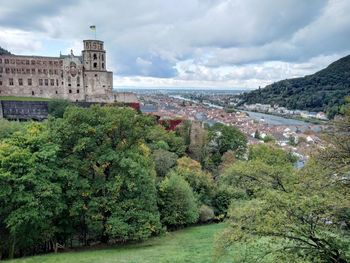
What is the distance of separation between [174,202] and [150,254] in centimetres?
901

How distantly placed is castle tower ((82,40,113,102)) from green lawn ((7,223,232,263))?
42.4 m

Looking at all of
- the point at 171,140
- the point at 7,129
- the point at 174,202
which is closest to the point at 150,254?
the point at 174,202

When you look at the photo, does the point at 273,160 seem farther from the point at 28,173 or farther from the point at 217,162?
the point at 28,173

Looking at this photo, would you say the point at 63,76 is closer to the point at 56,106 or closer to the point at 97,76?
the point at 97,76

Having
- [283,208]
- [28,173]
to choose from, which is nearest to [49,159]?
[28,173]

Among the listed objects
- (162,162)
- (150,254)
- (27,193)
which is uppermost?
(27,193)

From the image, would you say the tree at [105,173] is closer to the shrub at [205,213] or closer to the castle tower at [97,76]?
the shrub at [205,213]

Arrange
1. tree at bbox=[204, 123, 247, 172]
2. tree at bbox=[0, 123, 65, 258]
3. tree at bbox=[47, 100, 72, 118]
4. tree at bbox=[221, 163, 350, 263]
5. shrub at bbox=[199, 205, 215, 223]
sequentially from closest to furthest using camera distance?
1. tree at bbox=[221, 163, 350, 263]
2. tree at bbox=[0, 123, 65, 258]
3. shrub at bbox=[199, 205, 215, 223]
4. tree at bbox=[47, 100, 72, 118]
5. tree at bbox=[204, 123, 247, 172]

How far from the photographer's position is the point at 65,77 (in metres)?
60.2

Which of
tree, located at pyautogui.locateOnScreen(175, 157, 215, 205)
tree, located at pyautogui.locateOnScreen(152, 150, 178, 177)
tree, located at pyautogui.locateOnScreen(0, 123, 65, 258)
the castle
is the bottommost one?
tree, located at pyautogui.locateOnScreen(175, 157, 215, 205)

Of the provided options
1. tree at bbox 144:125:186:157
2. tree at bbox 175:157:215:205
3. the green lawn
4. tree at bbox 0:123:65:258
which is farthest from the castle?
the green lawn

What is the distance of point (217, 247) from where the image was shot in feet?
39.1

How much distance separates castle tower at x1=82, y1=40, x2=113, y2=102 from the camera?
5947cm

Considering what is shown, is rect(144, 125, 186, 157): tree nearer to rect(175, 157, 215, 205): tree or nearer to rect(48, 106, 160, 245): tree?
rect(175, 157, 215, 205): tree
